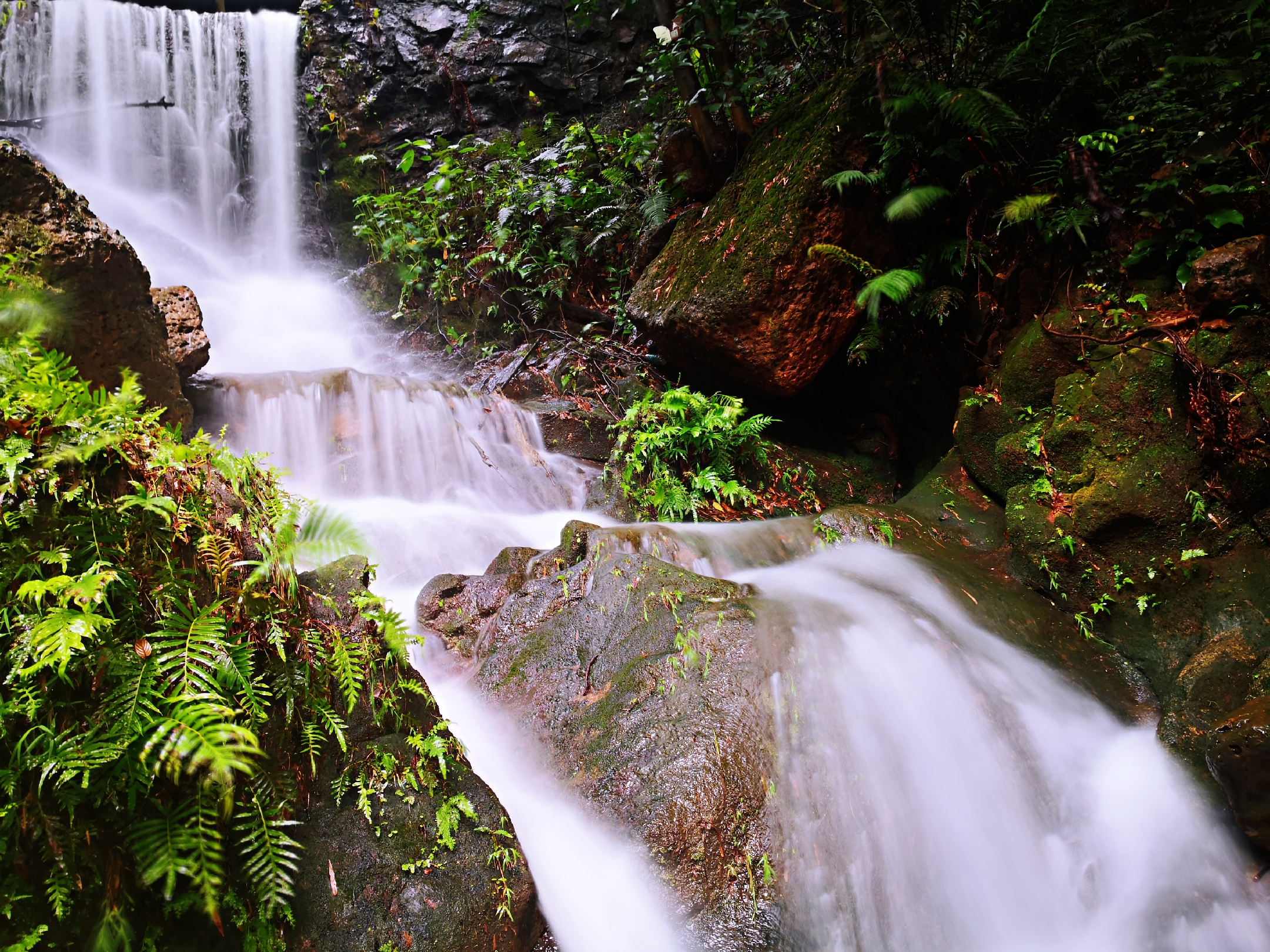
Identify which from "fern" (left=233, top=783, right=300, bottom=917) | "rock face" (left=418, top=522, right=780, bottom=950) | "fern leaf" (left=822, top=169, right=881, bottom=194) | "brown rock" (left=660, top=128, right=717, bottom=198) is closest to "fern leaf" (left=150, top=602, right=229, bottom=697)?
"fern" (left=233, top=783, right=300, bottom=917)

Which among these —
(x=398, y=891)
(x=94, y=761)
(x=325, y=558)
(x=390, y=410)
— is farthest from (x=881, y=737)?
(x=390, y=410)

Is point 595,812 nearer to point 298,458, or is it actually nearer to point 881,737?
point 881,737

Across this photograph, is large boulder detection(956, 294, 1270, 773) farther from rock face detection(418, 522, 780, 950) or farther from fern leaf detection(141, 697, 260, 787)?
fern leaf detection(141, 697, 260, 787)

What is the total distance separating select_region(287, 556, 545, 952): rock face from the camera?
190 cm

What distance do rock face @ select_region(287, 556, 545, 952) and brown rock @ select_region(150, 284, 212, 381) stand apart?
14.2 feet

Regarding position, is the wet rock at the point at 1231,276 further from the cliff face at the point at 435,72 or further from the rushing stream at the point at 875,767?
the cliff face at the point at 435,72

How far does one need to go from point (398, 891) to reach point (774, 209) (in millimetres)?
5350

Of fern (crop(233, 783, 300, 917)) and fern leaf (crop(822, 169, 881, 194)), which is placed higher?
fern leaf (crop(822, 169, 881, 194))

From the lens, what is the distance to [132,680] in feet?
5.06

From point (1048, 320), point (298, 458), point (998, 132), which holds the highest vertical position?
point (998, 132)

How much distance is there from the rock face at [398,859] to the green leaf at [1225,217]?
4.98 meters

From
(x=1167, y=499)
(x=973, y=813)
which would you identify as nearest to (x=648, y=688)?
(x=973, y=813)

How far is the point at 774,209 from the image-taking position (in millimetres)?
5477

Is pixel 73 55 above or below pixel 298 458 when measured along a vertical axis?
above
